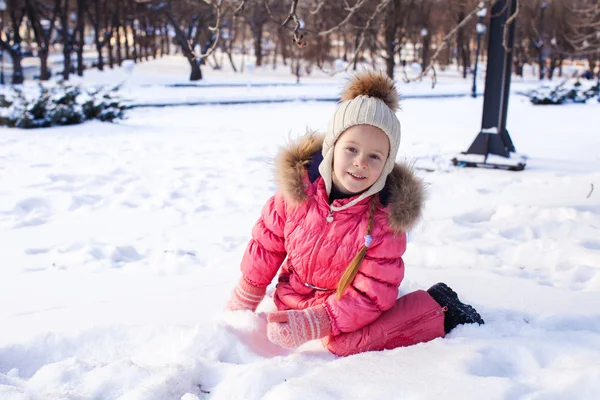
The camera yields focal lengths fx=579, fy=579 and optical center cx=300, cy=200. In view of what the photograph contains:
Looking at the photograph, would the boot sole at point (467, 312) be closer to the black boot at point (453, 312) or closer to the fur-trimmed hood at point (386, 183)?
the black boot at point (453, 312)

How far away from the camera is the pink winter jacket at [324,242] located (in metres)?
2.23

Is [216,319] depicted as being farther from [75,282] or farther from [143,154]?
[143,154]

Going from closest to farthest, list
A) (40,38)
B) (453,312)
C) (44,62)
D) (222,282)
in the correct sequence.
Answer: (453,312), (222,282), (44,62), (40,38)

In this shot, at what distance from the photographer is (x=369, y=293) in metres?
2.20

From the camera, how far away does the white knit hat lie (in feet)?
7.18

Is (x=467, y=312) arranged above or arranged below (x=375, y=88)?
below

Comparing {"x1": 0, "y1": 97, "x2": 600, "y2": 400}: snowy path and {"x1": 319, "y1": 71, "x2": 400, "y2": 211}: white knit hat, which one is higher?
{"x1": 319, "y1": 71, "x2": 400, "y2": 211}: white knit hat

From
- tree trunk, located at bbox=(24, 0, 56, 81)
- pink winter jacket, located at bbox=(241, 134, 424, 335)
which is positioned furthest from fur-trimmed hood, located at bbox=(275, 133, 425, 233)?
tree trunk, located at bbox=(24, 0, 56, 81)

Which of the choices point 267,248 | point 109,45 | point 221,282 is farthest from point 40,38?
point 267,248

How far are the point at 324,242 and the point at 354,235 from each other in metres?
0.13

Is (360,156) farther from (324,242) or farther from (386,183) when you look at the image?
(324,242)

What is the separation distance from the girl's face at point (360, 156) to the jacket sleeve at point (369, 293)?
9.6 inches

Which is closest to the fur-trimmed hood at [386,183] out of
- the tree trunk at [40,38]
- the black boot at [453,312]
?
the black boot at [453,312]

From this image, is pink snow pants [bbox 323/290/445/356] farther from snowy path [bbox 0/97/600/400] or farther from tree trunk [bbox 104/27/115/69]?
tree trunk [bbox 104/27/115/69]
